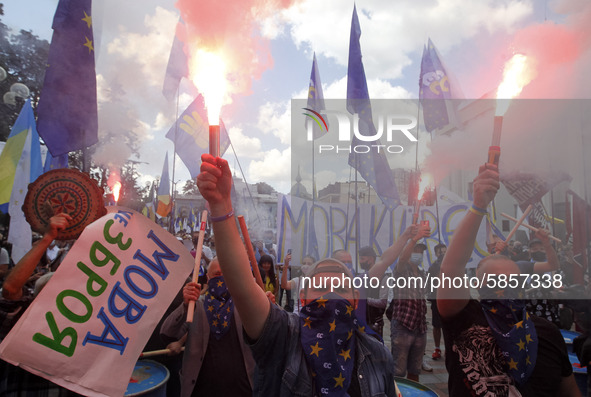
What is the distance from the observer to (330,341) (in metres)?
1.79

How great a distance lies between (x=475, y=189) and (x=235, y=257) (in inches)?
45.3

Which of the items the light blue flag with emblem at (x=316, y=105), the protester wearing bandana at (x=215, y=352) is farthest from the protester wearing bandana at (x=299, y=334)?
the light blue flag with emblem at (x=316, y=105)

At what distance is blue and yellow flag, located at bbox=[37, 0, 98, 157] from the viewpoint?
14.3 feet

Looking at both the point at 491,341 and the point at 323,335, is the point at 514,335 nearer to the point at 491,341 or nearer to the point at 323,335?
the point at 491,341

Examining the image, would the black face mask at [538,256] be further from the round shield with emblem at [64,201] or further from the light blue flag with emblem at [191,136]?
the round shield with emblem at [64,201]

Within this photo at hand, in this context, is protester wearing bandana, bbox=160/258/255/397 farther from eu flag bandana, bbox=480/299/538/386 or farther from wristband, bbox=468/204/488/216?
wristband, bbox=468/204/488/216

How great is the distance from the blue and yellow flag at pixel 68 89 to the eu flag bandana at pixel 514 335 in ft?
15.1

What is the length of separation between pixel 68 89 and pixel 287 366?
438cm

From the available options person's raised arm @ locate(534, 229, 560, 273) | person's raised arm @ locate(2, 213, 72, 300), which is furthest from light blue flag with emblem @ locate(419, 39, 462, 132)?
person's raised arm @ locate(2, 213, 72, 300)

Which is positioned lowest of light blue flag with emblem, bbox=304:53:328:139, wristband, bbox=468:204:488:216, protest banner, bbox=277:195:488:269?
wristband, bbox=468:204:488:216

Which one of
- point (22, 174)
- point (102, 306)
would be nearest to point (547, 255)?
point (102, 306)

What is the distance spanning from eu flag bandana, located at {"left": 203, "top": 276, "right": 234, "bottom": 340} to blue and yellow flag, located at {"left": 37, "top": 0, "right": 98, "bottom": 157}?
2.78 meters

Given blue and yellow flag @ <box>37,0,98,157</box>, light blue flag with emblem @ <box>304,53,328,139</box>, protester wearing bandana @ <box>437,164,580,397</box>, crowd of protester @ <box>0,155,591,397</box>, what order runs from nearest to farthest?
1. crowd of protester @ <box>0,155,591,397</box>
2. protester wearing bandana @ <box>437,164,580,397</box>
3. blue and yellow flag @ <box>37,0,98,157</box>
4. light blue flag with emblem @ <box>304,53,328,139</box>

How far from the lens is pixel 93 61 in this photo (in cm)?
467
